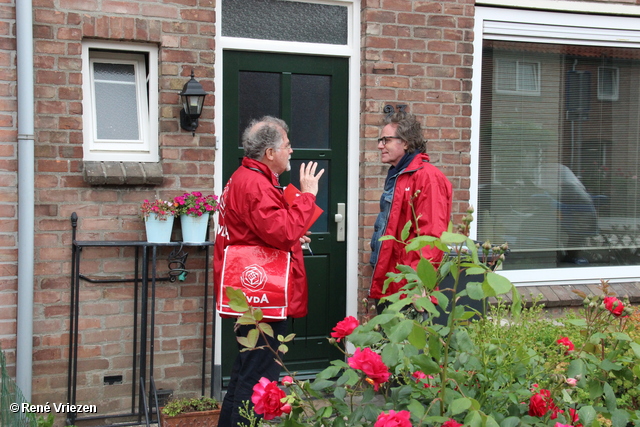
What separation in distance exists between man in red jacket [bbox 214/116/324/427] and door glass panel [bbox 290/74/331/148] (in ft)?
3.32

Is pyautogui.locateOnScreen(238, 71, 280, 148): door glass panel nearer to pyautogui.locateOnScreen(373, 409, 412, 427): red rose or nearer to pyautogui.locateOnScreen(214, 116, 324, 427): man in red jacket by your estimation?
pyautogui.locateOnScreen(214, 116, 324, 427): man in red jacket

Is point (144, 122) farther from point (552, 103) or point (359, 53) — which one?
point (552, 103)

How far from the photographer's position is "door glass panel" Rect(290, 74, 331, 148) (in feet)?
14.8

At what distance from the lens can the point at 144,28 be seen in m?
4.02

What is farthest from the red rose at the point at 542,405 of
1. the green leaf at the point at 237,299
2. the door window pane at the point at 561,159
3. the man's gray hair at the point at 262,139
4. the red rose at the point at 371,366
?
the door window pane at the point at 561,159

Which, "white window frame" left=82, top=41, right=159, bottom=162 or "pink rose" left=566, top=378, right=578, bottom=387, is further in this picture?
"white window frame" left=82, top=41, right=159, bottom=162

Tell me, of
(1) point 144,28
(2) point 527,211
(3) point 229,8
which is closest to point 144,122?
(1) point 144,28

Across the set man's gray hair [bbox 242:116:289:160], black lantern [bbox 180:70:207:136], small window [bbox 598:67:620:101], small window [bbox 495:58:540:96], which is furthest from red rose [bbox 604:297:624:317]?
small window [bbox 598:67:620:101]

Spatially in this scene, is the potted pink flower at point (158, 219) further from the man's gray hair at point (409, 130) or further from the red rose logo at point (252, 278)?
the man's gray hair at point (409, 130)

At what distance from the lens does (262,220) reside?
127 inches

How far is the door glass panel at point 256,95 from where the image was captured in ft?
14.4

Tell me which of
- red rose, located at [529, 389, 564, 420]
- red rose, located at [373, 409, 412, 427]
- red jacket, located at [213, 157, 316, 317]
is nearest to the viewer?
red rose, located at [373, 409, 412, 427]

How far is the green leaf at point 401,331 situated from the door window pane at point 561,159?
3676mm

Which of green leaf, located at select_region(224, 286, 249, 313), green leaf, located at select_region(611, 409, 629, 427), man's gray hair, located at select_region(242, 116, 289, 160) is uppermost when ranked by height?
man's gray hair, located at select_region(242, 116, 289, 160)
